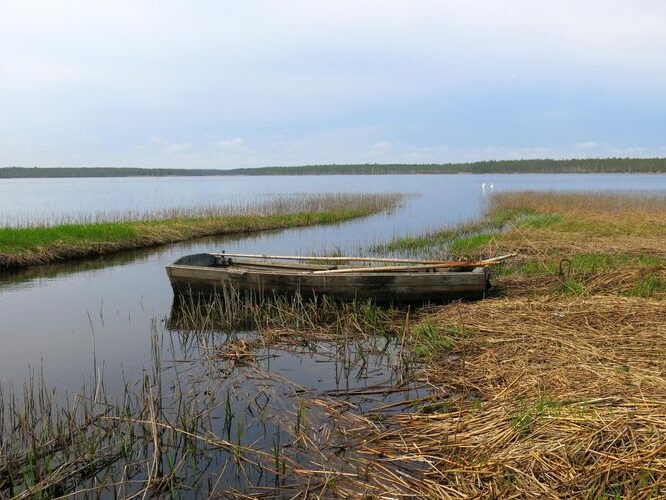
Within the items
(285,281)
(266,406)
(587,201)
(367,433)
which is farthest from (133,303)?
(587,201)

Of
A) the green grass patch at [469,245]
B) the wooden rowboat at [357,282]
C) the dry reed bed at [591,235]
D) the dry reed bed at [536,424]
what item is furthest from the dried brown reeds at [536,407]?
the green grass patch at [469,245]

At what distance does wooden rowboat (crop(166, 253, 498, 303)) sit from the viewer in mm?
9039

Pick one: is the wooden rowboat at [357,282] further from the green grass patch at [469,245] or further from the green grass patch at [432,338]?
the green grass patch at [469,245]

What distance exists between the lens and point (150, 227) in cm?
2005

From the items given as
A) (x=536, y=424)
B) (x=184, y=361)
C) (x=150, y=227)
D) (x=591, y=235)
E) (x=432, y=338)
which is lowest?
(x=184, y=361)

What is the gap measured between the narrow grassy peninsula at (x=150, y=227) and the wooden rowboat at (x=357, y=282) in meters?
7.49

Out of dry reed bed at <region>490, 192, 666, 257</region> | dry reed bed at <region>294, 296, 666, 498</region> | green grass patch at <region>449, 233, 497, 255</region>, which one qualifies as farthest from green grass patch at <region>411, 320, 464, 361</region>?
green grass patch at <region>449, 233, 497, 255</region>

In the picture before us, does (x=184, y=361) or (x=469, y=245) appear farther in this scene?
(x=469, y=245)

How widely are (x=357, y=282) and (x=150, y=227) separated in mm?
13006

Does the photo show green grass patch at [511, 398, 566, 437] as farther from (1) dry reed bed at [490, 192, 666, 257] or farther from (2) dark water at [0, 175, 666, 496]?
(1) dry reed bed at [490, 192, 666, 257]

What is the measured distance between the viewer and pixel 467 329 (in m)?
7.39

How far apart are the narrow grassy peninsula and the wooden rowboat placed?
749cm

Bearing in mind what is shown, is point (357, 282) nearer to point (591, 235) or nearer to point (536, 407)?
point (536, 407)

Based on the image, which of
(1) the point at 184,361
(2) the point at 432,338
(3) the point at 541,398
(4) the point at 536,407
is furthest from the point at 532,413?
(1) the point at 184,361
